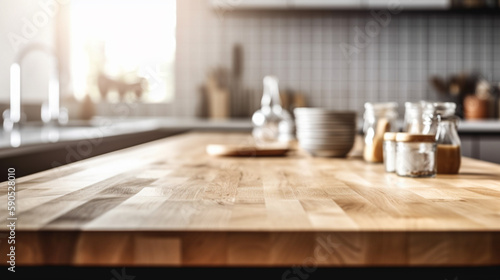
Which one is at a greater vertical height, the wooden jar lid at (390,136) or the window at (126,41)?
the window at (126,41)

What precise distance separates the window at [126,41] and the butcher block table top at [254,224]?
3.14 m

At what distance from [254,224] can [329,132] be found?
2.91 ft

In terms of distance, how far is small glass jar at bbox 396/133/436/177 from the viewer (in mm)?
980

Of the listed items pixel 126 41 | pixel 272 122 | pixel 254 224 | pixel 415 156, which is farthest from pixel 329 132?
pixel 126 41

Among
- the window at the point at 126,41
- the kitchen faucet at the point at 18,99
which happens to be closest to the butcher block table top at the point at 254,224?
the kitchen faucet at the point at 18,99

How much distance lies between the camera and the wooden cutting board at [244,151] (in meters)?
1.47

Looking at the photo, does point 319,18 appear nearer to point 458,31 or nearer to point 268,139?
point 458,31

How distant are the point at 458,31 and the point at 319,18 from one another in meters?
1.03

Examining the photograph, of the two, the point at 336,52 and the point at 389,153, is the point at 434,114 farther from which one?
the point at 336,52

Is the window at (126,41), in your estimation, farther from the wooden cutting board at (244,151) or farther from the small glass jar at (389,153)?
the small glass jar at (389,153)

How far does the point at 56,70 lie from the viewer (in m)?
2.75

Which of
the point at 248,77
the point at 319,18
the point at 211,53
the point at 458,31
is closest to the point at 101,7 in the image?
the point at 211,53

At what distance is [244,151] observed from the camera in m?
1.48

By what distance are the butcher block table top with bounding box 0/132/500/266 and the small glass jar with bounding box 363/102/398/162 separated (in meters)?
0.38
